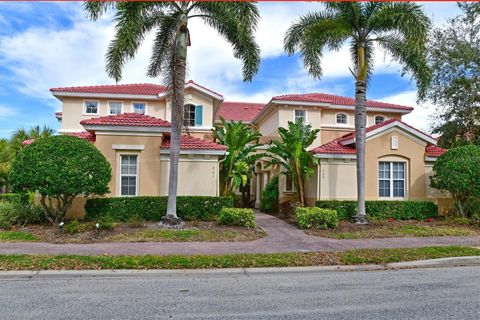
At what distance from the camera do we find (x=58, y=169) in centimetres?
1281

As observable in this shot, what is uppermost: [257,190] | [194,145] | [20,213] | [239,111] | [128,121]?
[239,111]

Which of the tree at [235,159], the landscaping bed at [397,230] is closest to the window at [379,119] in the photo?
the landscaping bed at [397,230]

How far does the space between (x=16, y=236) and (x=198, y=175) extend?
7507 millimetres

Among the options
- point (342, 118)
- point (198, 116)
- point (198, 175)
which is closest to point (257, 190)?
point (198, 116)

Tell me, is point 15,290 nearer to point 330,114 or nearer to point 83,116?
point 83,116

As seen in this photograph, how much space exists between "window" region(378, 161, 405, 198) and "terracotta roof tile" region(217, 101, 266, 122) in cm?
1461

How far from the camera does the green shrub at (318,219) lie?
14.3 meters

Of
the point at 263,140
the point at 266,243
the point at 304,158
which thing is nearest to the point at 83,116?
the point at 263,140

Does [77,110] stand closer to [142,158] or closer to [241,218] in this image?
[142,158]

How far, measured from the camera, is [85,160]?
1333 centimetres

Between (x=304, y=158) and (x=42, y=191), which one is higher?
(x=304, y=158)

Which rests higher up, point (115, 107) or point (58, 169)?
point (115, 107)

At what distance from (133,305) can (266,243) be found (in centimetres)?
622

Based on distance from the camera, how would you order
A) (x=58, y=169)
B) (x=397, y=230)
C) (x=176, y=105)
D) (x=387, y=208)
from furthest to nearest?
(x=387, y=208) < (x=397, y=230) < (x=176, y=105) < (x=58, y=169)
